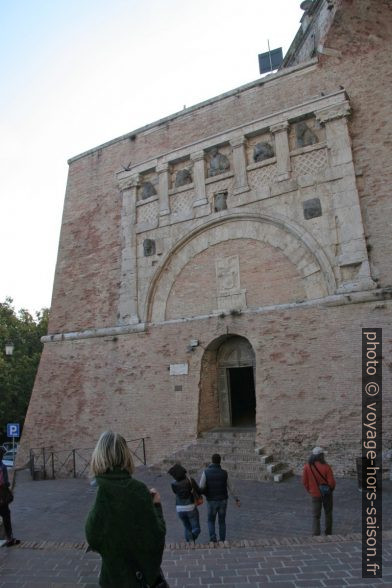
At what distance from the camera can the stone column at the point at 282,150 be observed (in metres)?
11.8

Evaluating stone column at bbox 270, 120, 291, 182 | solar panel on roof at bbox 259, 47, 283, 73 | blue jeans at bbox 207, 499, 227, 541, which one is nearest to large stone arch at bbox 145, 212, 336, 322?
stone column at bbox 270, 120, 291, 182

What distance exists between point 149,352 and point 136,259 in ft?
9.80

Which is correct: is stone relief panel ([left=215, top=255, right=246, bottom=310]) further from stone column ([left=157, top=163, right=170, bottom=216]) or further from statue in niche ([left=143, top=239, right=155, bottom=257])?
stone column ([left=157, top=163, right=170, bottom=216])

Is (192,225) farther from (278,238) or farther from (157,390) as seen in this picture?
(157,390)

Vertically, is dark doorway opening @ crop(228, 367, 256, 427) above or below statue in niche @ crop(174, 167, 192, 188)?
below

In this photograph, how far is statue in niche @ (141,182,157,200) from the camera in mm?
14227

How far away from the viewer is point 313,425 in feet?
32.9

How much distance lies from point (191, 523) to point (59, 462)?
894cm

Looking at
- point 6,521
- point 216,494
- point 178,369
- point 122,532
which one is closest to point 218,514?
point 216,494

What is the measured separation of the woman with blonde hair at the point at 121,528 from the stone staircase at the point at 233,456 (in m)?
7.62

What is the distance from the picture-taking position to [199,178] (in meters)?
13.2

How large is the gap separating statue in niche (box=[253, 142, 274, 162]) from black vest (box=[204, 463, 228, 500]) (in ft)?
29.3

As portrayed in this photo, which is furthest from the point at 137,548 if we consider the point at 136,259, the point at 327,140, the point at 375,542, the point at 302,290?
the point at 136,259

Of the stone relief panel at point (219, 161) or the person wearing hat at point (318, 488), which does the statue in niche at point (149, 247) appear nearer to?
the stone relief panel at point (219, 161)
